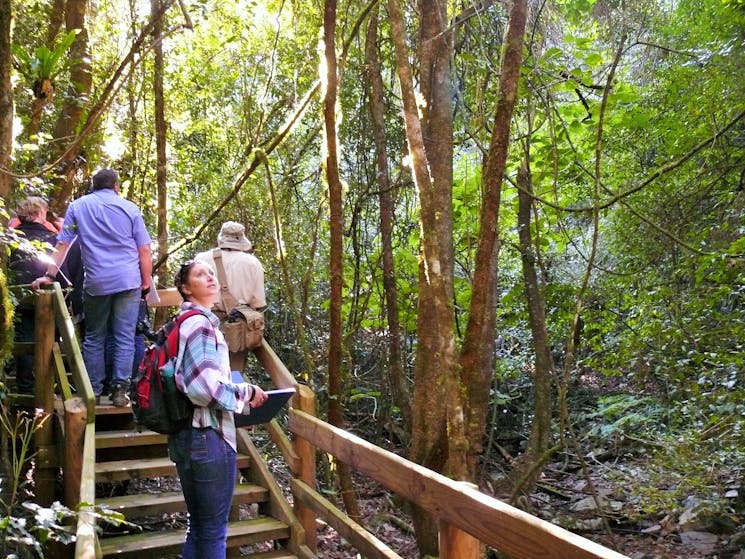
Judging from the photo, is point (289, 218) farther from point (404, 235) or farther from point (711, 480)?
point (711, 480)

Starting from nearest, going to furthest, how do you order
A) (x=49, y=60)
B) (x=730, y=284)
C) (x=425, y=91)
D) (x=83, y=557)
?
1. (x=83, y=557)
2. (x=49, y=60)
3. (x=425, y=91)
4. (x=730, y=284)

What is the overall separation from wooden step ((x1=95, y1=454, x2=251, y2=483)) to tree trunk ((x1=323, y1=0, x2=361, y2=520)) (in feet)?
4.80

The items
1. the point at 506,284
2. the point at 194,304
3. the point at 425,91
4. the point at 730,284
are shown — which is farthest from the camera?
the point at 506,284

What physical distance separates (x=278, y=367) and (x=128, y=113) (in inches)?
261

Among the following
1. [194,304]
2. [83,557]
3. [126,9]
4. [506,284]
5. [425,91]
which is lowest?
[83,557]

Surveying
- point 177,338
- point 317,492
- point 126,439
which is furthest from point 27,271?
point 177,338

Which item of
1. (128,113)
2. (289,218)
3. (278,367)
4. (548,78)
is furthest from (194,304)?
(128,113)

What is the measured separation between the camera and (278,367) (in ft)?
17.7

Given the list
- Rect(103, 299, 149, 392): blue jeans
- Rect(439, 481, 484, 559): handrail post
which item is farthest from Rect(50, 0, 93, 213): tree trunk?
Rect(439, 481, 484, 559): handrail post

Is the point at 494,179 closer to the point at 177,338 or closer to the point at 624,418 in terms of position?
the point at 177,338

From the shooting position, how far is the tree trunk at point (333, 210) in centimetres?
549

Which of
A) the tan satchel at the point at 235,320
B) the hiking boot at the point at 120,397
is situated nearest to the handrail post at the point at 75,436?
the hiking boot at the point at 120,397

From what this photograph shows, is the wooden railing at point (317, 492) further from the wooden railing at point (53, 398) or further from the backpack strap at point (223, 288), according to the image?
the backpack strap at point (223, 288)

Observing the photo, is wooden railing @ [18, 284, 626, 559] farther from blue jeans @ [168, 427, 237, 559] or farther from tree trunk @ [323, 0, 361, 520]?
tree trunk @ [323, 0, 361, 520]
